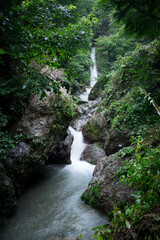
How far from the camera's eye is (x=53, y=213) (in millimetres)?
4051

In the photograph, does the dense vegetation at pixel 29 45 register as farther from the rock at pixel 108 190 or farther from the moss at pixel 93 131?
the moss at pixel 93 131

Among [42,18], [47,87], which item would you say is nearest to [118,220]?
[47,87]

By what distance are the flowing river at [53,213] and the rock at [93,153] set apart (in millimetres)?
1595

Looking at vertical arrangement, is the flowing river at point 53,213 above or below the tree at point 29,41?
below

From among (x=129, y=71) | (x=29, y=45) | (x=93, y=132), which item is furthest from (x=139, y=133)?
(x=93, y=132)

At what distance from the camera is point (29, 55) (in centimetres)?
315

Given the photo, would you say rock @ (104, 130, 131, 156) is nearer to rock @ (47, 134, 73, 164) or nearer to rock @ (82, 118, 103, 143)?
rock @ (82, 118, 103, 143)

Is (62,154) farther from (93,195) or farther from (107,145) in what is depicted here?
(93,195)

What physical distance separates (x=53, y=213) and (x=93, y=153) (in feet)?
15.4

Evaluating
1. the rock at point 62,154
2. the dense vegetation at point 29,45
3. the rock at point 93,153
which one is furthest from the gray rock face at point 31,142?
the rock at point 93,153

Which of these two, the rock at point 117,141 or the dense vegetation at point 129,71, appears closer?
the dense vegetation at point 129,71

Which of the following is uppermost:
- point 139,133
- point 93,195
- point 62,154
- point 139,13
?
point 139,13

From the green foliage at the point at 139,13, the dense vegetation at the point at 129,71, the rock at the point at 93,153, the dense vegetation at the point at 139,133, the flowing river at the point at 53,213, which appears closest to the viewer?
the dense vegetation at the point at 139,133

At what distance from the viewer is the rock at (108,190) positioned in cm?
352
